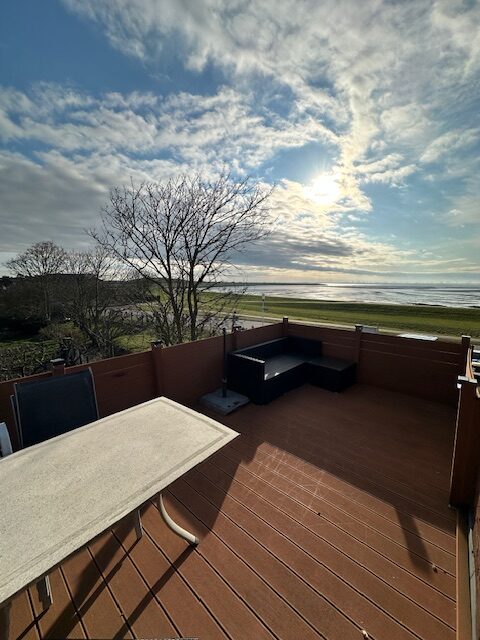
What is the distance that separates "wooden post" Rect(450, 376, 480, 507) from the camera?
211 centimetres

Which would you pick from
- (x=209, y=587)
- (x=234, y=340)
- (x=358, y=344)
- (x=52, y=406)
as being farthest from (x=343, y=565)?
(x=358, y=344)

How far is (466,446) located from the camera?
218 centimetres

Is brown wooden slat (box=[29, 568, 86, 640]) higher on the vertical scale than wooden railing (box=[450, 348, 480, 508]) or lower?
lower

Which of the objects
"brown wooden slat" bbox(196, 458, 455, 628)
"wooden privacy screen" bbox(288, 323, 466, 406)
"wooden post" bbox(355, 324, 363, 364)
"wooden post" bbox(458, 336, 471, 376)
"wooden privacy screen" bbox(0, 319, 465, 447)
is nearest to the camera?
"brown wooden slat" bbox(196, 458, 455, 628)

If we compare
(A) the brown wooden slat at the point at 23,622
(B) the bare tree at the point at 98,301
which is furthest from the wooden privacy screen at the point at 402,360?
(B) the bare tree at the point at 98,301

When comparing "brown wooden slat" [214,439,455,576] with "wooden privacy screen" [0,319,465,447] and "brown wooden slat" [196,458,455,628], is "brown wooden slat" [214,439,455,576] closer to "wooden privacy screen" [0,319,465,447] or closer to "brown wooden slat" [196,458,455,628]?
"brown wooden slat" [196,458,455,628]

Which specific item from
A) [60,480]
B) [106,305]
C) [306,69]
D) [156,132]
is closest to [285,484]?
[60,480]

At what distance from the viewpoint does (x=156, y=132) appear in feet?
17.4

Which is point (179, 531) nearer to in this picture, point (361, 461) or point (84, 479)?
point (84, 479)

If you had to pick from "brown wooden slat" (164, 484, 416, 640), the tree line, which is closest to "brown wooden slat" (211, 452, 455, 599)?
"brown wooden slat" (164, 484, 416, 640)

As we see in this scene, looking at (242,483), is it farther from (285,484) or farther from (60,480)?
(60,480)

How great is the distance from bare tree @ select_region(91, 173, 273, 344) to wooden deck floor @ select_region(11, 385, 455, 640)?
18.4 ft

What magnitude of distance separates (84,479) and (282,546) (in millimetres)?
1497

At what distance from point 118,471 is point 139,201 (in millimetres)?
7110
